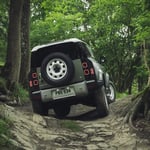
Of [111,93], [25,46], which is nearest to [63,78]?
[111,93]

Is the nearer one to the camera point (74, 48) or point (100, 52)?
point (74, 48)

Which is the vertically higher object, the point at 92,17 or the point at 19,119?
the point at 92,17

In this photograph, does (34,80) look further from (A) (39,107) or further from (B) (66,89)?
(B) (66,89)

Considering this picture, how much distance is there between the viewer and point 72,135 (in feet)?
30.0

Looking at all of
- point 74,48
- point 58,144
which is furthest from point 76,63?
point 58,144

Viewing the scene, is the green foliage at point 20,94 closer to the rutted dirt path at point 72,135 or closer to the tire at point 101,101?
the rutted dirt path at point 72,135

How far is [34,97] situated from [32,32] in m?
13.9

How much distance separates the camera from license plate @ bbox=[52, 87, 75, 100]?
34.6ft

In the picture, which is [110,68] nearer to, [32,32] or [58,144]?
[32,32]

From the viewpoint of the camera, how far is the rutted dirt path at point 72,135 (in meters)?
8.02

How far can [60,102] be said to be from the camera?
11.0 meters

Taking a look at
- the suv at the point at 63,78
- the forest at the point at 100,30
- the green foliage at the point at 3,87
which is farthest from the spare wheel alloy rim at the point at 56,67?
the forest at the point at 100,30

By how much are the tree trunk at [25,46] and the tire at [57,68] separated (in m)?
6.30

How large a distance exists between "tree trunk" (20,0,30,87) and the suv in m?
5.46
